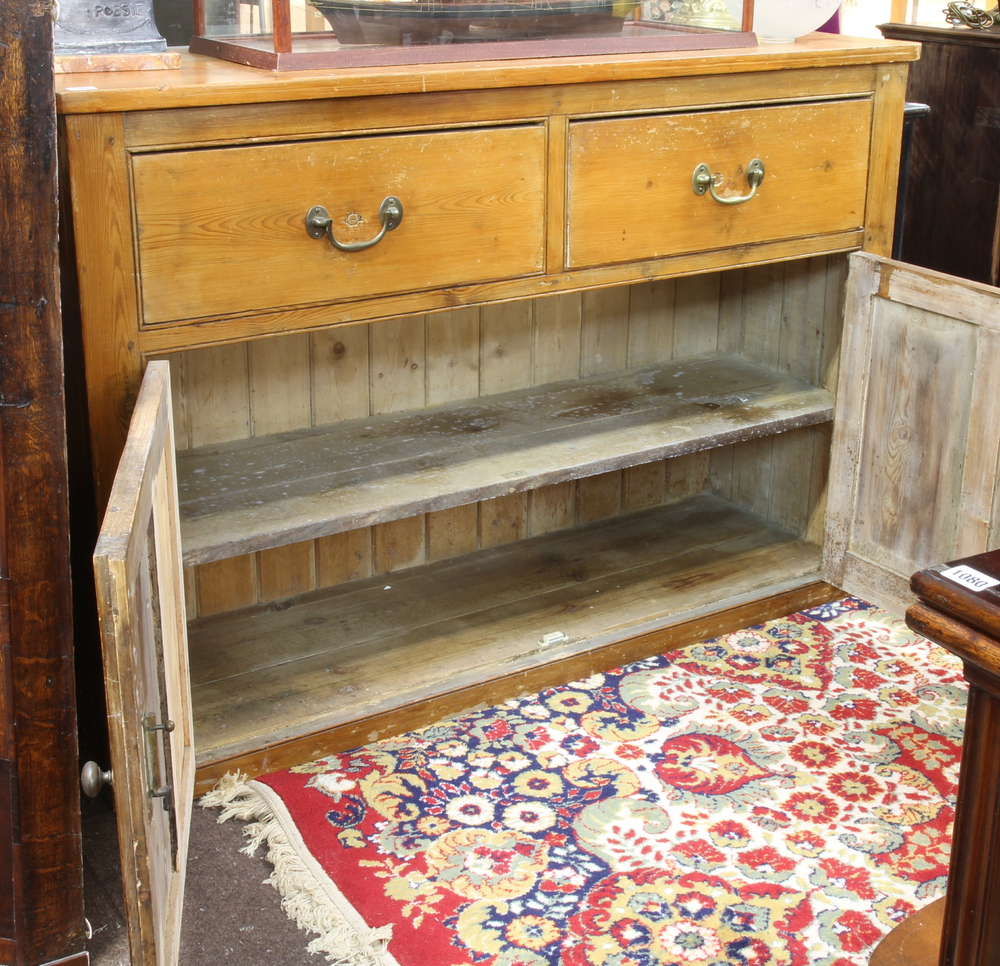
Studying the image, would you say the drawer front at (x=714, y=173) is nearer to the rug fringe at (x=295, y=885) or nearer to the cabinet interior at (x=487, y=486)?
the cabinet interior at (x=487, y=486)

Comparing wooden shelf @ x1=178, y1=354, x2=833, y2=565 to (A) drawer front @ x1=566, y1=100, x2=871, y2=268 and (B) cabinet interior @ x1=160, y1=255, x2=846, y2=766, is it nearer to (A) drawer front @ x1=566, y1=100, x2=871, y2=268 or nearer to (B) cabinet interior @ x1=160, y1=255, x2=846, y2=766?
(B) cabinet interior @ x1=160, y1=255, x2=846, y2=766

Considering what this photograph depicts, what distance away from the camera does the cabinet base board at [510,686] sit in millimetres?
1944

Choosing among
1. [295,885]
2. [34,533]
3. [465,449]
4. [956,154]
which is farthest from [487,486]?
[956,154]

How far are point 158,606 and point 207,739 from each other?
2.14 ft

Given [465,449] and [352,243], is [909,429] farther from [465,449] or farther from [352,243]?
[352,243]

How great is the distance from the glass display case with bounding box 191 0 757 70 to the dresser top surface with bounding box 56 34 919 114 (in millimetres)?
25

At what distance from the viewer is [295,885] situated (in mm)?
1707

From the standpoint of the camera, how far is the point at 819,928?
162 cm

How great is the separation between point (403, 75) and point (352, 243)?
0.24m

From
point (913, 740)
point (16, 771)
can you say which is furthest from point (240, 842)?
point (913, 740)

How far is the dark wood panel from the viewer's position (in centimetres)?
127

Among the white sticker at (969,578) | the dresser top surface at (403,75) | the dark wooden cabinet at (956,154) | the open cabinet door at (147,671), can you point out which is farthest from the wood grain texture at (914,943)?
the dark wooden cabinet at (956,154)

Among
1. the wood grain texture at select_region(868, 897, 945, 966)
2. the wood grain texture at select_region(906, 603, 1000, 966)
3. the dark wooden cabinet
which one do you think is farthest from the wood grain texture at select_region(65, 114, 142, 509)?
the dark wooden cabinet

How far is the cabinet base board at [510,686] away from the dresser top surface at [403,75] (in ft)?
3.19
